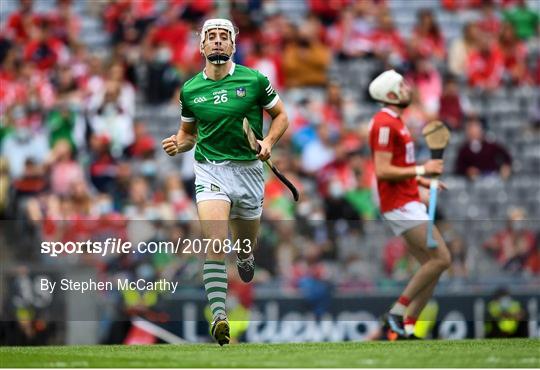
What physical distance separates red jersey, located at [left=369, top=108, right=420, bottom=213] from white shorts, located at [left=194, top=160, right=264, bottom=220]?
4.64 ft

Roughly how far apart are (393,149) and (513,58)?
9.62 metres

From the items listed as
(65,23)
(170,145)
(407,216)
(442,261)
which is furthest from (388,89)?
(65,23)

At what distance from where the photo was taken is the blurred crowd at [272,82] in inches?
715

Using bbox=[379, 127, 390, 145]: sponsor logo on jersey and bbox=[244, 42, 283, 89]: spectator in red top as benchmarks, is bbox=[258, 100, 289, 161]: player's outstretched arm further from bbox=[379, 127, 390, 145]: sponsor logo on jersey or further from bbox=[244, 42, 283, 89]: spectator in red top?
bbox=[244, 42, 283, 89]: spectator in red top

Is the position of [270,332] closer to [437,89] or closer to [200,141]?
[200,141]

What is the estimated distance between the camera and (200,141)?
11648 millimetres

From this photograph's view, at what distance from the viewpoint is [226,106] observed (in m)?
11.5

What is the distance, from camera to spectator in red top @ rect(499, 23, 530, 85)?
21922 millimetres

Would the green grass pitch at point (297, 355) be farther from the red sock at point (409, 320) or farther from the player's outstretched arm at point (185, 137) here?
the player's outstretched arm at point (185, 137)

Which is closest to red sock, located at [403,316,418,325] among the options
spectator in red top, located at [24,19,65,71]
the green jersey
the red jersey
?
the red jersey

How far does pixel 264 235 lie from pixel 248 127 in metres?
4.27

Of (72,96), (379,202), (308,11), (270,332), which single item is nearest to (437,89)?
(308,11)

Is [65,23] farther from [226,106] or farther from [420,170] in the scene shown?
[226,106]

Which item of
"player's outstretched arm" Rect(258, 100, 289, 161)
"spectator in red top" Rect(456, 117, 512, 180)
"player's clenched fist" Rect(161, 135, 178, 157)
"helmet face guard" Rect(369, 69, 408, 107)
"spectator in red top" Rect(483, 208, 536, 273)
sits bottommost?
"spectator in red top" Rect(483, 208, 536, 273)
